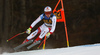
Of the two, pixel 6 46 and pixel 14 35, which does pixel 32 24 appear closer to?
pixel 14 35

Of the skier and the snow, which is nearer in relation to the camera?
the snow

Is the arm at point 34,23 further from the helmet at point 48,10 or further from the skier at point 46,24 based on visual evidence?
the helmet at point 48,10

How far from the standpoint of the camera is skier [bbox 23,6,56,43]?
2672 mm

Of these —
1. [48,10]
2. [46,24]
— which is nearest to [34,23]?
[46,24]

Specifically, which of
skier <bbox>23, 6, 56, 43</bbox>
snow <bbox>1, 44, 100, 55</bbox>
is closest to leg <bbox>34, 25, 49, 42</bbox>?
skier <bbox>23, 6, 56, 43</bbox>

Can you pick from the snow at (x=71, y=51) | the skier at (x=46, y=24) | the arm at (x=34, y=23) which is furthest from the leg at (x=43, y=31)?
the snow at (x=71, y=51)

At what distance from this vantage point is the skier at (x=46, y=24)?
2672mm

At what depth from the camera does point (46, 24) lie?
2.70m

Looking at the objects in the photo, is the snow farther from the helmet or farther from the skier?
the helmet

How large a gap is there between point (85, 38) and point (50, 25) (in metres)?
0.77

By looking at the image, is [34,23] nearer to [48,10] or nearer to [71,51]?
[48,10]

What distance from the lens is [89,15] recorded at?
281 cm

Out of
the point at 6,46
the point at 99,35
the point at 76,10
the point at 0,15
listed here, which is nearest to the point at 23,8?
the point at 0,15

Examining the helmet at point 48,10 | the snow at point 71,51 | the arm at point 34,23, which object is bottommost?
the snow at point 71,51
